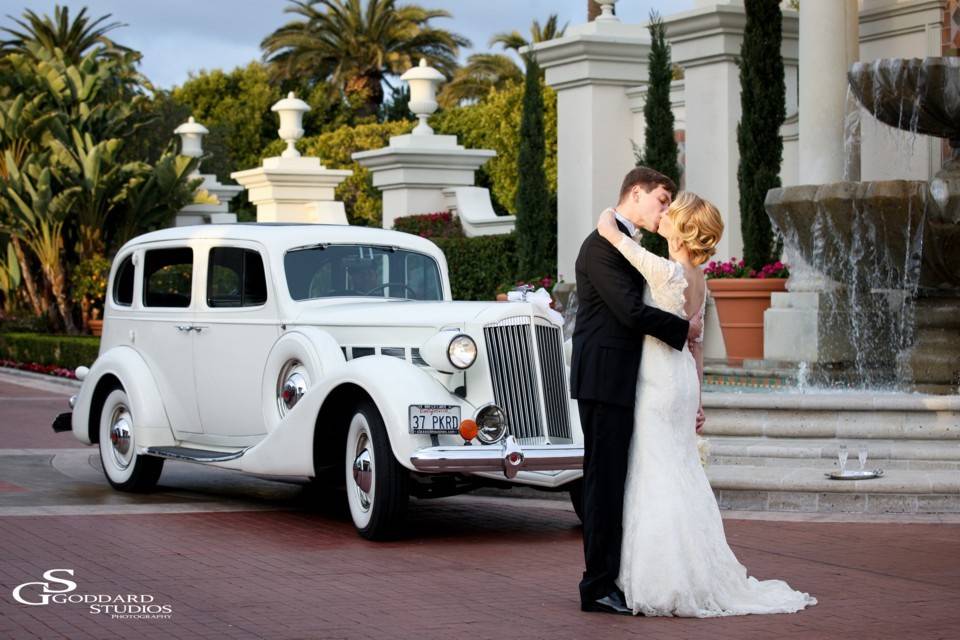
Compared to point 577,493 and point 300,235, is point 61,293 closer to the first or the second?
point 300,235

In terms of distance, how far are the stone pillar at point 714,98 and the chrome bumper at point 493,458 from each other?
28.6ft

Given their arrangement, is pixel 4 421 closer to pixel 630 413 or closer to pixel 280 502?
pixel 280 502

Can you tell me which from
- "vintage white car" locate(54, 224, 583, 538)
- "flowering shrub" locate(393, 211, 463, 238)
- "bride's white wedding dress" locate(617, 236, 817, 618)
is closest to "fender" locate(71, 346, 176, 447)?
"vintage white car" locate(54, 224, 583, 538)

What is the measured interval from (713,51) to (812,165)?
8.95 feet

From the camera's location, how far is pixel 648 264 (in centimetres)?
644

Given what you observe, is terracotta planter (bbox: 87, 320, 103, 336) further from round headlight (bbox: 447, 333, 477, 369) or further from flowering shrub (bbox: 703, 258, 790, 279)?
round headlight (bbox: 447, 333, 477, 369)

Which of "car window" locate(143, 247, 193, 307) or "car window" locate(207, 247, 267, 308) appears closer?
"car window" locate(207, 247, 267, 308)

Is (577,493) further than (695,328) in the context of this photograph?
Yes

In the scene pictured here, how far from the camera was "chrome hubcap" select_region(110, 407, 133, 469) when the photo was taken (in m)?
10.7

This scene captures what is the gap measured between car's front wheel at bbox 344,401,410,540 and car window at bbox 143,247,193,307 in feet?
7.67

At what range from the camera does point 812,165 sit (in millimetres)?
14719

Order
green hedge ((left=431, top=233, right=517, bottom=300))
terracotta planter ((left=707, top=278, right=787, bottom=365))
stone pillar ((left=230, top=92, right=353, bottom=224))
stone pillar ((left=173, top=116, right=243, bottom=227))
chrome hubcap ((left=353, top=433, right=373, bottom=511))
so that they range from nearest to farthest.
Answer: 1. chrome hubcap ((left=353, top=433, right=373, bottom=511))
2. terracotta planter ((left=707, top=278, right=787, bottom=365))
3. green hedge ((left=431, top=233, right=517, bottom=300))
4. stone pillar ((left=230, top=92, right=353, bottom=224))
5. stone pillar ((left=173, top=116, right=243, bottom=227))

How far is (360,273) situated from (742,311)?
6092 mm

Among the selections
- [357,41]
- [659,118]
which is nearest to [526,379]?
[659,118]
